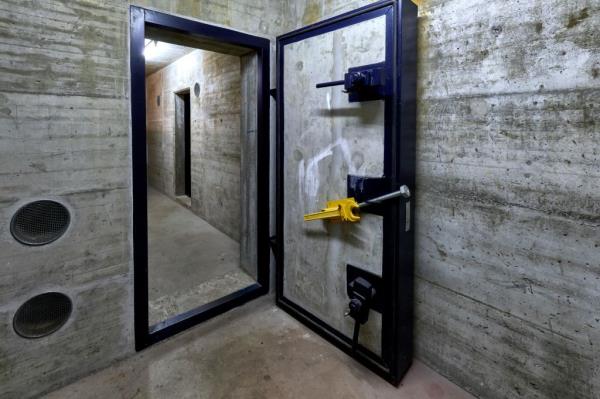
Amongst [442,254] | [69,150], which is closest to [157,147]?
[69,150]

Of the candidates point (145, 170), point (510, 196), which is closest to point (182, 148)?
point (145, 170)

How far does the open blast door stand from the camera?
1.54 metres

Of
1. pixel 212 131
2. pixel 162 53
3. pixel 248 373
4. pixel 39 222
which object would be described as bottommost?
pixel 248 373

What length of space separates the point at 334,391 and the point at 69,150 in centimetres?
173

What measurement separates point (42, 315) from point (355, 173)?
168cm

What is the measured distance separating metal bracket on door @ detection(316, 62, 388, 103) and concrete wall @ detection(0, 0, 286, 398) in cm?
109

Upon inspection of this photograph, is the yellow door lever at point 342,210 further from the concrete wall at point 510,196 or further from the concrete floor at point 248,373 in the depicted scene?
the concrete floor at point 248,373

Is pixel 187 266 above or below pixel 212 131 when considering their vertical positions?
below

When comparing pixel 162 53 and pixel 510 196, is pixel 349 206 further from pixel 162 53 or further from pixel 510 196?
pixel 162 53

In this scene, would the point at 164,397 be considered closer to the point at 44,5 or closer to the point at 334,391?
the point at 334,391

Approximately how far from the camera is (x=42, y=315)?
157 centimetres

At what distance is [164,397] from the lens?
1589 millimetres

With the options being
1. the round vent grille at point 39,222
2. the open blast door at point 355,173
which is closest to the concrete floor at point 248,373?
the open blast door at point 355,173

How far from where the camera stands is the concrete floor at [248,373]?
1.61 metres
